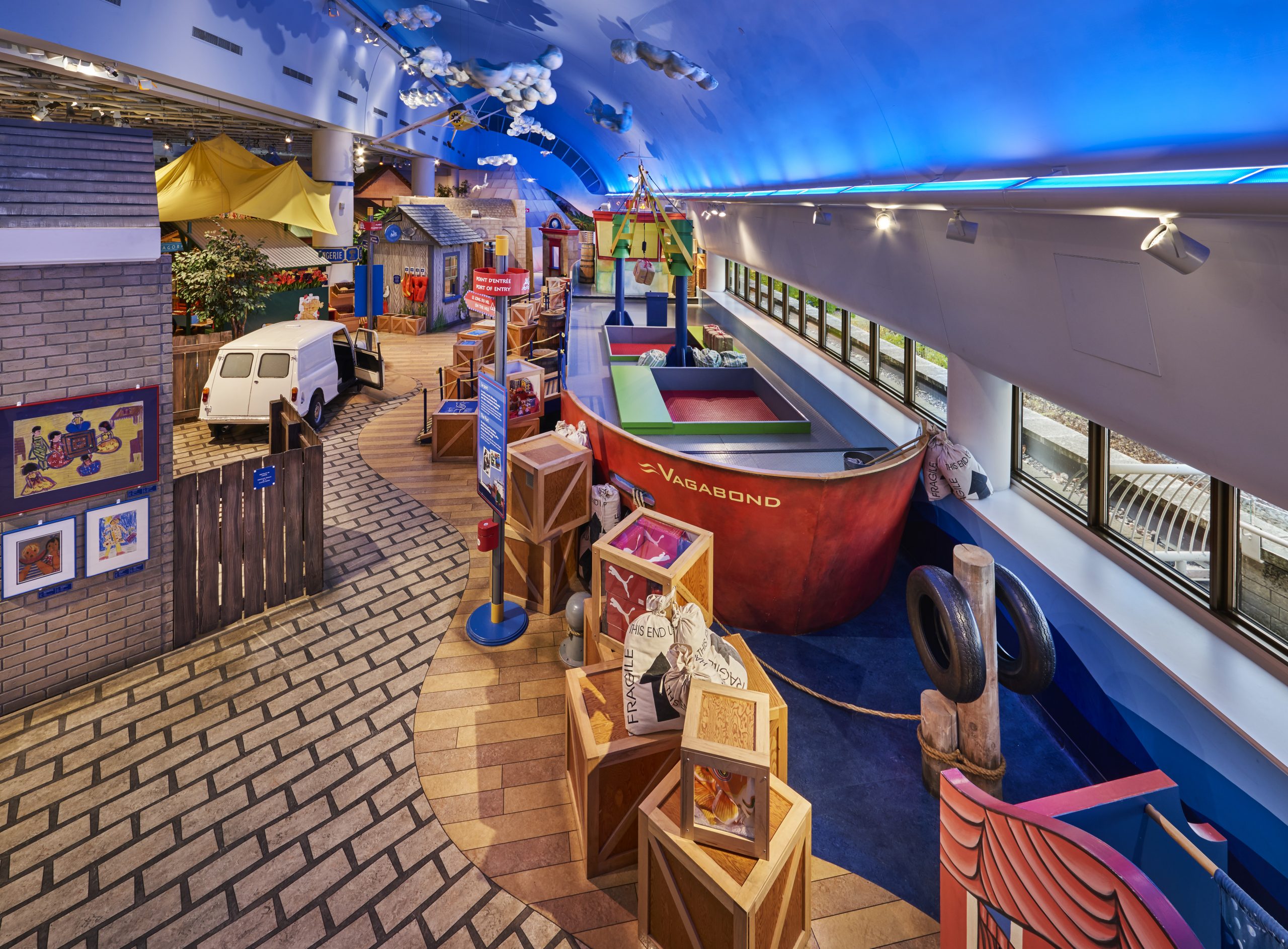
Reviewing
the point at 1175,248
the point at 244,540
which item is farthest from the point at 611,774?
the point at 244,540

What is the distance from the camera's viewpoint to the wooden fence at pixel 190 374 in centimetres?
1112

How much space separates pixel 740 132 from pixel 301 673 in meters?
8.24

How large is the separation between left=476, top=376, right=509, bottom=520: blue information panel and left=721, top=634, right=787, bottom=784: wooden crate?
7.75ft

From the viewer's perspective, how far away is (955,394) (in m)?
6.12

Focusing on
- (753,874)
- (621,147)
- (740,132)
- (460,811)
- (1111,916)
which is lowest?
(460,811)

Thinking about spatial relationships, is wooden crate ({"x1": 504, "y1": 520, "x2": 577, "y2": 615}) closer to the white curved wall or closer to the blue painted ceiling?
the white curved wall

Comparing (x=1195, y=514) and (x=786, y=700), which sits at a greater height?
(x=1195, y=514)

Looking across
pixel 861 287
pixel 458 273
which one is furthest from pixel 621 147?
pixel 861 287

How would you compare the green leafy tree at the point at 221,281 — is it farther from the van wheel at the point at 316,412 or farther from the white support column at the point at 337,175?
the white support column at the point at 337,175

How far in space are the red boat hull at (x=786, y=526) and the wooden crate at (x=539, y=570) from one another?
2.99 ft

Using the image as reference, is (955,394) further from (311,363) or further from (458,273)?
(458,273)

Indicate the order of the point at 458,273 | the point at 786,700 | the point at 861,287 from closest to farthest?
the point at 786,700 < the point at 861,287 < the point at 458,273

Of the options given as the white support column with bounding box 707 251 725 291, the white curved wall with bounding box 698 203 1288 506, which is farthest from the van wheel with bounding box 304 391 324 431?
the white support column with bounding box 707 251 725 291

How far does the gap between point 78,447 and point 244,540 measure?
4.40 feet
